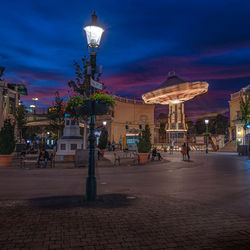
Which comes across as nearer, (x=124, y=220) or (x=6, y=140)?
(x=124, y=220)

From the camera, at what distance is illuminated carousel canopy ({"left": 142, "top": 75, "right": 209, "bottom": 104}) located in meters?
40.6

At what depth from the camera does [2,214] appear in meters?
5.03

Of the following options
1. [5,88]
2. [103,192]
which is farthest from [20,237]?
[5,88]

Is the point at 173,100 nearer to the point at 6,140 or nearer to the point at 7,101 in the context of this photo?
the point at 7,101

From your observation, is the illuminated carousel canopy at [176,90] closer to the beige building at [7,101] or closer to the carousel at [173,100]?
the carousel at [173,100]

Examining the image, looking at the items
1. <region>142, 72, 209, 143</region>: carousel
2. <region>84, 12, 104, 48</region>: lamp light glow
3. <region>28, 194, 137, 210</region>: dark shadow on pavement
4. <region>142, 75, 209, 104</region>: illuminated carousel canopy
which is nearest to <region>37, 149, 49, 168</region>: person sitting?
<region>28, 194, 137, 210</region>: dark shadow on pavement

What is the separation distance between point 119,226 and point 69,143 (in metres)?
14.2

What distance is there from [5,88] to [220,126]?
74902 millimetres

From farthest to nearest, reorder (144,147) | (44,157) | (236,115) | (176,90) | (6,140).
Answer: (236,115) → (176,90) → (144,147) → (6,140) → (44,157)

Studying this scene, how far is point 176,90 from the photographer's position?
4288 centimetres

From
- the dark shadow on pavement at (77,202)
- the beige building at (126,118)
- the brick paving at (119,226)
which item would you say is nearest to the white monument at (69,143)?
the dark shadow on pavement at (77,202)

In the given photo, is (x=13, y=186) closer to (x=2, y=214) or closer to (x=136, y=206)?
(x=2, y=214)

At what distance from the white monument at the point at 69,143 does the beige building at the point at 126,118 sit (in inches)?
1675

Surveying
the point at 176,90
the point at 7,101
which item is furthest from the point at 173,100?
the point at 7,101
